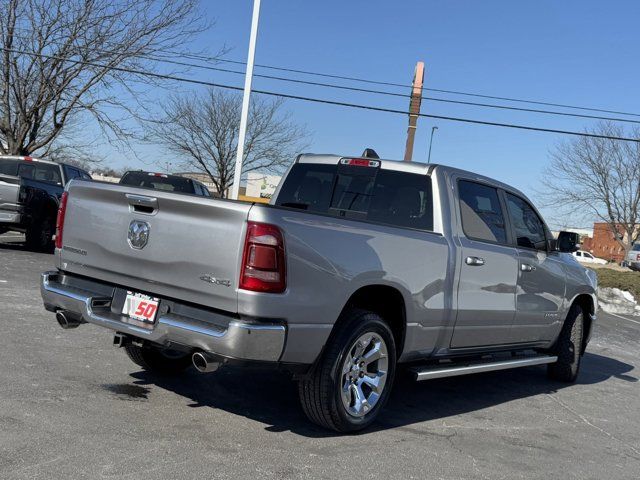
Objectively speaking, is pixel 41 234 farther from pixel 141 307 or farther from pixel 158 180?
pixel 141 307

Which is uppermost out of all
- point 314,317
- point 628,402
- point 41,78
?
point 41,78

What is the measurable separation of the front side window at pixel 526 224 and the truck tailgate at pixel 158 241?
315 centimetres

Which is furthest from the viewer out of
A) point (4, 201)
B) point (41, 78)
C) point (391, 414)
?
point (41, 78)

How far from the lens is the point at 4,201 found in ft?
40.5

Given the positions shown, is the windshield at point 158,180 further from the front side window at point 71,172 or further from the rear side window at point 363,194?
the rear side window at point 363,194

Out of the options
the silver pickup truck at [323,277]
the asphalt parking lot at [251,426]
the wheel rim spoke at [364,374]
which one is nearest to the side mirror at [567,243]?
the silver pickup truck at [323,277]

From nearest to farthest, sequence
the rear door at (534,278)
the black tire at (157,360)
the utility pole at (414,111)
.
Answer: the black tire at (157,360)
the rear door at (534,278)
the utility pole at (414,111)

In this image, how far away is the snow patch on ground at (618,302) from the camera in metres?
16.0

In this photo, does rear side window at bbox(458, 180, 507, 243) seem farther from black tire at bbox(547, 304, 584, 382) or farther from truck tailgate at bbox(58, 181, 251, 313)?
truck tailgate at bbox(58, 181, 251, 313)

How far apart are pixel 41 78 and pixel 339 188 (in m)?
17.2

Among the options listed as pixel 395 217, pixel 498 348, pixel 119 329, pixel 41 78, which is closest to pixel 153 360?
pixel 119 329

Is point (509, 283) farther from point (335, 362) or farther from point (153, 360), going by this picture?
point (153, 360)

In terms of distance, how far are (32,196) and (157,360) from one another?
848cm

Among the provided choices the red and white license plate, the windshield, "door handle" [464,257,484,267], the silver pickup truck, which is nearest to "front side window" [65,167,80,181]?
the windshield
